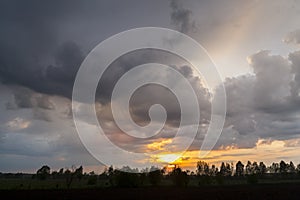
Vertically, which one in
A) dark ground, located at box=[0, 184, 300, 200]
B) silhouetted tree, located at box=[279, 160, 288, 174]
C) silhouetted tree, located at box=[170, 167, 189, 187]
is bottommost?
Result: dark ground, located at box=[0, 184, 300, 200]

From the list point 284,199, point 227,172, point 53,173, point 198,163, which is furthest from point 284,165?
point 284,199

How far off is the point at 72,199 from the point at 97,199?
10.5ft

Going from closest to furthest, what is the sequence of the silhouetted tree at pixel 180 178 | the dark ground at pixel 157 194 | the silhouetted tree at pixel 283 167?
the dark ground at pixel 157 194 → the silhouetted tree at pixel 180 178 → the silhouetted tree at pixel 283 167

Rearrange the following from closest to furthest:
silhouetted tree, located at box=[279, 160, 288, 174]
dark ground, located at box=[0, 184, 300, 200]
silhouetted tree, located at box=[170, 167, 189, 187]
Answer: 1. dark ground, located at box=[0, 184, 300, 200]
2. silhouetted tree, located at box=[170, 167, 189, 187]
3. silhouetted tree, located at box=[279, 160, 288, 174]

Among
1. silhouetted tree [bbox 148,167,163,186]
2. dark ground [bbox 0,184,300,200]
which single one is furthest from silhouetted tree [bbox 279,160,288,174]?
dark ground [bbox 0,184,300,200]

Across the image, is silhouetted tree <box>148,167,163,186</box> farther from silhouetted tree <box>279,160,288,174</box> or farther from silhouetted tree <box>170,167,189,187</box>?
silhouetted tree <box>279,160,288,174</box>

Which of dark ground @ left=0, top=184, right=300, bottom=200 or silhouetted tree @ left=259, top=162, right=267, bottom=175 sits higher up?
silhouetted tree @ left=259, top=162, right=267, bottom=175

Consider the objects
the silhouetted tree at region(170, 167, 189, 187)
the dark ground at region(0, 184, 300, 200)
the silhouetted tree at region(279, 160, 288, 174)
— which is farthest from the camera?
the silhouetted tree at region(279, 160, 288, 174)

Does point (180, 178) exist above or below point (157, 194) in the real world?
above

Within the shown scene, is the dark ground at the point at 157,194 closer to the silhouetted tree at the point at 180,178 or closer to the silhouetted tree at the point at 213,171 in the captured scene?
the silhouetted tree at the point at 180,178

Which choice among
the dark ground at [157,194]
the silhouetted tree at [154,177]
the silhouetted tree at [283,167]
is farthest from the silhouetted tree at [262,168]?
the dark ground at [157,194]

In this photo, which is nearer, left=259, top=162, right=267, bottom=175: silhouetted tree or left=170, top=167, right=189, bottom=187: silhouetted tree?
left=170, top=167, right=189, bottom=187: silhouetted tree

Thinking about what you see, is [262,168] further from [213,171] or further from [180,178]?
[180,178]

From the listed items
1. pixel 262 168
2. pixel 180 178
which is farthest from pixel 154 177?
pixel 262 168
